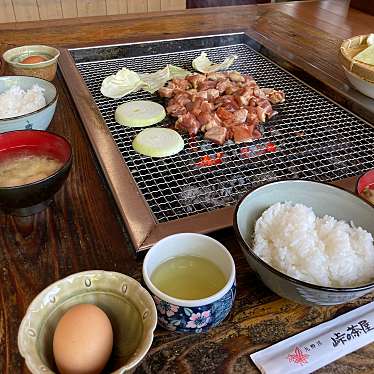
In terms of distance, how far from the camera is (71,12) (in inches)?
169

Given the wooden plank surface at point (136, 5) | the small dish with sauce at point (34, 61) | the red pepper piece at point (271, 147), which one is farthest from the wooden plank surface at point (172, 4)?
the red pepper piece at point (271, 147)

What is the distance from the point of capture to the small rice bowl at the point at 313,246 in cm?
100

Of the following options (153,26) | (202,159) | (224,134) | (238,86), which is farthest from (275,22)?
Answer: (202,159)

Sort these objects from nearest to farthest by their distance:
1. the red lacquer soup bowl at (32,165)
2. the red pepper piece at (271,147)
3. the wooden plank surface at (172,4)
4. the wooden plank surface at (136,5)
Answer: the red lacquer soup bowl at (32,165)
the red pepper piece at (271,147)
the wooden plank surface at (136,5)
the wooden plank surface at (172,4)

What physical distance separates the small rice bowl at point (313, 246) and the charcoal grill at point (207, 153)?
0.22 metres

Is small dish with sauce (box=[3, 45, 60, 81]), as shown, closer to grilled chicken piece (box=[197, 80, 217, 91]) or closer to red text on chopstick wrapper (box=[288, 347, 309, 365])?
grilled chicken piece (box=[197, 80, 217, 91])

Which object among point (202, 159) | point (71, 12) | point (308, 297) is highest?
point (308, 297)

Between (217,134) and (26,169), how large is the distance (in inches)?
33.0

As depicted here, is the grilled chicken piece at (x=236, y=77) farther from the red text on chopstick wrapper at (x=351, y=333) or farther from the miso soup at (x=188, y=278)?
the red text on chopstick wrapper at (x=351, y=333)

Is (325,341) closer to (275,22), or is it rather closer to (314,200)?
(314,200)

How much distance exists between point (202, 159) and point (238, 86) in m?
0.68

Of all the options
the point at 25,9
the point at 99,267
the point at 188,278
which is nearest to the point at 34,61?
the point at 99,267

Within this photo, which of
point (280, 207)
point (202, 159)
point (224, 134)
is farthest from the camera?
point (224, 134)

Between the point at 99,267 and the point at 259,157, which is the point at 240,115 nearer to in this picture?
the point at 259,157
